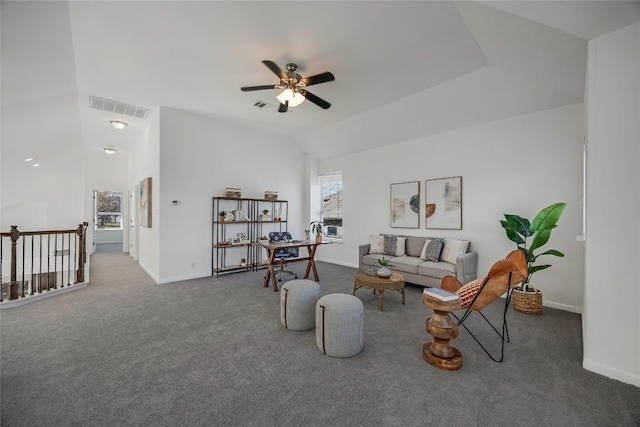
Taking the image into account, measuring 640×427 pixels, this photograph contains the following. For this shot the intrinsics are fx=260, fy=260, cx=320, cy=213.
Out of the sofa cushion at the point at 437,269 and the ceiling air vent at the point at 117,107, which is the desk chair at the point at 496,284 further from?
the ceiling air vent at the point at 117,107

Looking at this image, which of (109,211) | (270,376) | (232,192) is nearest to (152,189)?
(232,192)

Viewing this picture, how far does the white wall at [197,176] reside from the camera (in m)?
4.82

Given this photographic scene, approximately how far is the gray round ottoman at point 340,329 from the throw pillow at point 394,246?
8.96ft

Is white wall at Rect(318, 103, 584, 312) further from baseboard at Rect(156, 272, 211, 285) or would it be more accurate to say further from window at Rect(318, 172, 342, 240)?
baseboard at Rect(156, 272, 211, 285)

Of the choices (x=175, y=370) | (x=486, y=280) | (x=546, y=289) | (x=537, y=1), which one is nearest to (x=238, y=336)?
(x=175, y=370)

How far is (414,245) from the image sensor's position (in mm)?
4898

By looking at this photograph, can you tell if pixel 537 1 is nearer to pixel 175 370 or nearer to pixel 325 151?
pixel 175 370

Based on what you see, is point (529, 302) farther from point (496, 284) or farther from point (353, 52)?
point (353, 52)

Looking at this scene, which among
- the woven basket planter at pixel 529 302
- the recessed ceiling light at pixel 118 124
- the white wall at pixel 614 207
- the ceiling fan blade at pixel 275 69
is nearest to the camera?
the white wall at pixel 614 207

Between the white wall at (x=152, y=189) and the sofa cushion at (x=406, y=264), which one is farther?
the white wall at (x=152, y=189)

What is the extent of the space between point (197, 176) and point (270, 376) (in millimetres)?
4271

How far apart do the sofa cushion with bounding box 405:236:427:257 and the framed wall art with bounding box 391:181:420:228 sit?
0.30 m

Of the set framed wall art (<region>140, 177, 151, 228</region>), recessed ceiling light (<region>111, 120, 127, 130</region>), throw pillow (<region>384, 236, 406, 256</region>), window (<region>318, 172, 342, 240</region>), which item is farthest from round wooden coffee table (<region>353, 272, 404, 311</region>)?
recessed ceiling light (<region>111, 120, 127, 130</region>)

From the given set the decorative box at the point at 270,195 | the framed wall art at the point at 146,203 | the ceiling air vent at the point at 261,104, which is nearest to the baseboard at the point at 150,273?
the framed wall art at the point at 146,203
